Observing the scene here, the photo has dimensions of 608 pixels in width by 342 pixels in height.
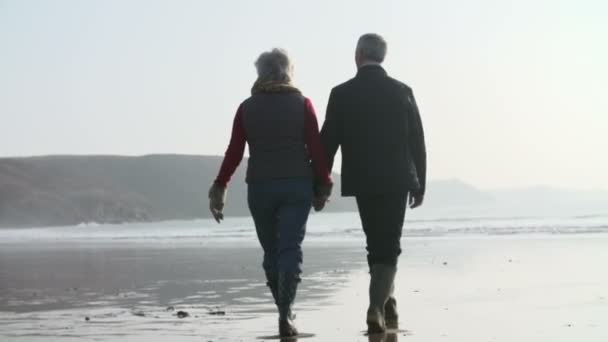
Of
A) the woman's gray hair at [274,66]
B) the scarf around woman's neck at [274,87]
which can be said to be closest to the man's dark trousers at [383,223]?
the scarf around woman's neck at [274,87]

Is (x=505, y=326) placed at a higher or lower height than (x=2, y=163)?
lower

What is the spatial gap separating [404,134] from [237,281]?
5.30 m

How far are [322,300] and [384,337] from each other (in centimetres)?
274

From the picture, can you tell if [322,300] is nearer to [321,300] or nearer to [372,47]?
[321,300]

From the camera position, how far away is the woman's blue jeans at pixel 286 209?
20.5 ft

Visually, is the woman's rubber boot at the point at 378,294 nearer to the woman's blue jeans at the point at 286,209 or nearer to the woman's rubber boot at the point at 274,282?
the woman's blue jeans at the point at 286,209

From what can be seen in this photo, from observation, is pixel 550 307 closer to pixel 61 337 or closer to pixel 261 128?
pixel 261 128

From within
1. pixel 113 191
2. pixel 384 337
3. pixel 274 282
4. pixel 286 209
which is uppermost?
pixel 113 191

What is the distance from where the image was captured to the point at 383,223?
6.40 metres

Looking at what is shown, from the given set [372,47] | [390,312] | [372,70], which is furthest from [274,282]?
[372,47]

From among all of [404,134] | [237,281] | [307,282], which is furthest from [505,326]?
[237,281]

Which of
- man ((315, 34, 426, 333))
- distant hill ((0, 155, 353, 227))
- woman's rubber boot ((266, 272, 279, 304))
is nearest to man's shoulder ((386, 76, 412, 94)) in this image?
man ((315, 34, 426, 333))

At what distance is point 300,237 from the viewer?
630 centimetres

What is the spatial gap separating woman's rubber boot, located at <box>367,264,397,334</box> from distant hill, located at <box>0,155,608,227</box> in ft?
315
